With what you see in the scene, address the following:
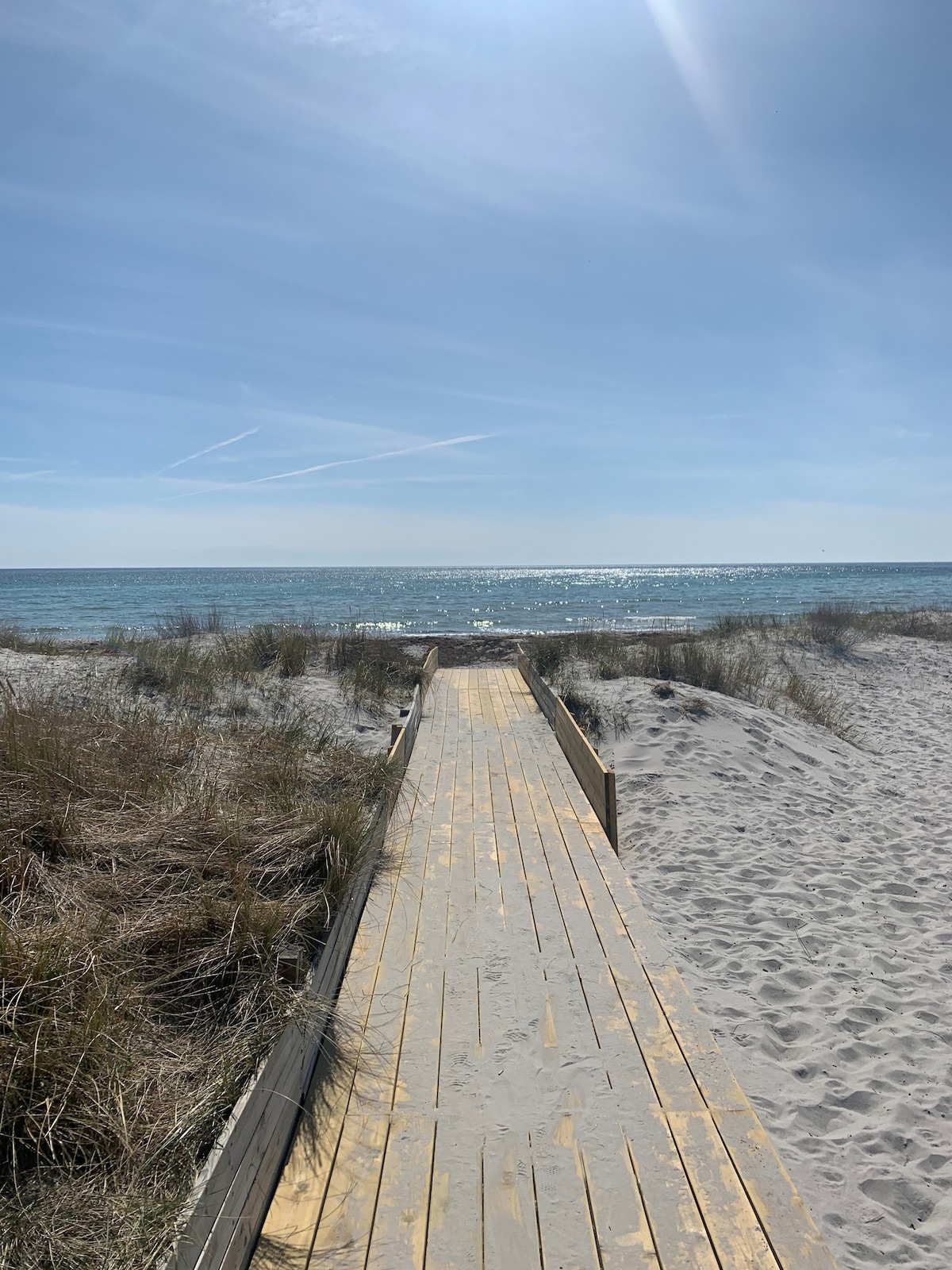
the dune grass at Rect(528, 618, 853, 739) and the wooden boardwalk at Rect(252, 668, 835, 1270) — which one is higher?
the dune grass at Rect(528, 618, 853, 739)

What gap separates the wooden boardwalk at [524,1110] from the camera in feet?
6.89

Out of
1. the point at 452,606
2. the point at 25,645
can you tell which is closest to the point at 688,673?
the point at 25,645

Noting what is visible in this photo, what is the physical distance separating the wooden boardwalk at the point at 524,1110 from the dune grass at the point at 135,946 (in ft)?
1.22

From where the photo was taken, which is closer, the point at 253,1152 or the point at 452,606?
the point at 253,1152

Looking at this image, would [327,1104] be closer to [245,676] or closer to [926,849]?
[926,849]

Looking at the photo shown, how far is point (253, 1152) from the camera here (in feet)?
7.08

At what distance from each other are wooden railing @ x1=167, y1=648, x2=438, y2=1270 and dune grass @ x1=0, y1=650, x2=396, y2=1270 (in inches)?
3.6

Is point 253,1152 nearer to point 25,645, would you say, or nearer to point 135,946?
point 135,946

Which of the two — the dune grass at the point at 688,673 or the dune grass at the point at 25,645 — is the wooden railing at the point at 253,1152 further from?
the dune grass at the point at 25,645

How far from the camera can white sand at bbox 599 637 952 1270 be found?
2.95m

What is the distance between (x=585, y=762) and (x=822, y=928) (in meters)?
2.16

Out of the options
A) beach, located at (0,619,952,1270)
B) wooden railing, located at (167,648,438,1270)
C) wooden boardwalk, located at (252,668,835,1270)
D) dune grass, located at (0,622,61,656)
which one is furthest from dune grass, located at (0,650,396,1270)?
dune grass, located at (0,622,61,656)

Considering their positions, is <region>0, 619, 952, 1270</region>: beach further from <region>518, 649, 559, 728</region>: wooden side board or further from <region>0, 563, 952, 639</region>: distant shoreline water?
<region>0, 563, 952, 639</region>: distant shoreline water

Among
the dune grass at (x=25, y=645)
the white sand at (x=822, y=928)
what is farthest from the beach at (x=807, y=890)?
the dune grass at (x=25, y=645)
